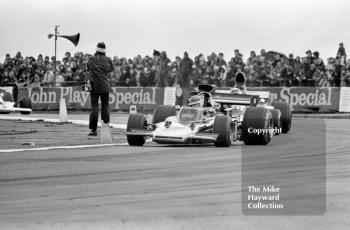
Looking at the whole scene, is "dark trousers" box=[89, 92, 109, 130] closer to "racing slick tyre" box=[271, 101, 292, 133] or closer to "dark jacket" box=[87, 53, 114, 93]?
"dark jacket" box=[87, 53, 114, 93]

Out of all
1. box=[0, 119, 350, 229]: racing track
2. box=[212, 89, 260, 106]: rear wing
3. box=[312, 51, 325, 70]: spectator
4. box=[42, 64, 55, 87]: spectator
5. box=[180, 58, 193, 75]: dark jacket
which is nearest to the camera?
box=[0, 119, 350, 229]: racing track

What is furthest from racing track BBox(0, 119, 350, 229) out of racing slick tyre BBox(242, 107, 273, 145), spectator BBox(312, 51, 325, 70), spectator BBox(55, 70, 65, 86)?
spectator BBox(55, 70, 65, 86)

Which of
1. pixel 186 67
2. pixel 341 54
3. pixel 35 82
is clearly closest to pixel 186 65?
pixel 186 67

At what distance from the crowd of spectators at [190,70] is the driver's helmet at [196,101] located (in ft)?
44.3

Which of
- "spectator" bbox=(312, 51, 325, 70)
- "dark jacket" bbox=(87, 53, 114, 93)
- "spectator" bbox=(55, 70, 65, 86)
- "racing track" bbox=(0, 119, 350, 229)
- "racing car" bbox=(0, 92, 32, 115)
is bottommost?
"racing car" bbox=(0, 92, 32, 115)

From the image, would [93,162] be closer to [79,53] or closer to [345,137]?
[345,137]

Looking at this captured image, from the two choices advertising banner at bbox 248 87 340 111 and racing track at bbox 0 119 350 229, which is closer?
racing track at bbox 0 119 350 229

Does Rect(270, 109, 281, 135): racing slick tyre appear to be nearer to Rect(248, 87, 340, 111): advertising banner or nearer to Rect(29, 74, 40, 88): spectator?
Rect(248, 87, 340, 111): advertising banner

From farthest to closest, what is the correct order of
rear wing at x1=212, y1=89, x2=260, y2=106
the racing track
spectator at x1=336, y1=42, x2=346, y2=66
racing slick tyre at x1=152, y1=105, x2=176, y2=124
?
1. spectator at x1=336, y1=42, x2=346, y2=66
2. rear wing at x1=212, y1=89, x2=260, y2=106
3. racing slick tyre at x1=152, y1=105, x2=176, y2=124
4. the racing track

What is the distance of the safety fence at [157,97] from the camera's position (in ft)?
95.4

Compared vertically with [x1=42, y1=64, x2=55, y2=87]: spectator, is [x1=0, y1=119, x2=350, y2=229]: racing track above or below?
below

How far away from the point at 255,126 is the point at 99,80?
14.1 ft

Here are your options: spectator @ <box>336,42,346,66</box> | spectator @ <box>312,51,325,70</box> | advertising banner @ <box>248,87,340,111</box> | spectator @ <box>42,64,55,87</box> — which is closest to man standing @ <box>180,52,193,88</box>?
advertising banner @ <box>248,87,340,111</box>

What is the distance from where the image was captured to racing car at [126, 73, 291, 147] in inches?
574
